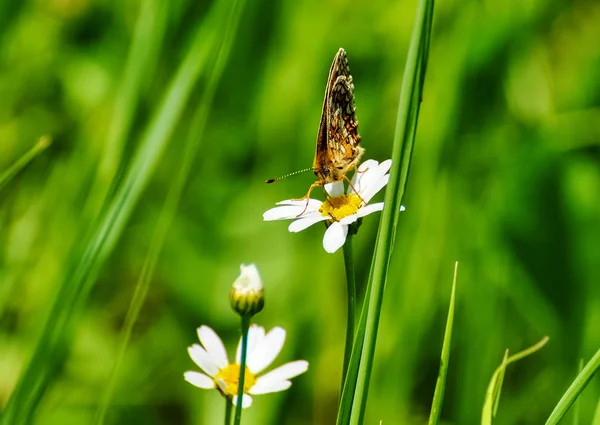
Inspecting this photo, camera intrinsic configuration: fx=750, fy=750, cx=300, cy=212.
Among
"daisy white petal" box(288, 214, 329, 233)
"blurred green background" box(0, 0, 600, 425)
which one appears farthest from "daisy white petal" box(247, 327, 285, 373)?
"blurred green background" box(0, 0, 600, 425)

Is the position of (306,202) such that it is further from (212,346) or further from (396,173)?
(396,173)

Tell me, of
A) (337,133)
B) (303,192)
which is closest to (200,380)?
(337,133)

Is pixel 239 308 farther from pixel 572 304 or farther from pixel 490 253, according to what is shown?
pixel 572 304

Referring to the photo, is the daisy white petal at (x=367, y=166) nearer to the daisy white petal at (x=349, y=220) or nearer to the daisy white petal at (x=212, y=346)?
the daisy white petal at (x=349, y=220)

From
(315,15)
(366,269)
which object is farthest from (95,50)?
(366,269)

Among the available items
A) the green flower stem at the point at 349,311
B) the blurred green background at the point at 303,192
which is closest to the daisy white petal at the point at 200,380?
the green flower stem at the point at 349,311

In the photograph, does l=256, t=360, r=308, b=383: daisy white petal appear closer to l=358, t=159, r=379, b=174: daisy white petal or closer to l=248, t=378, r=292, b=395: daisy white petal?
l=248, t=378, r=292, b=395: daisy white petal
